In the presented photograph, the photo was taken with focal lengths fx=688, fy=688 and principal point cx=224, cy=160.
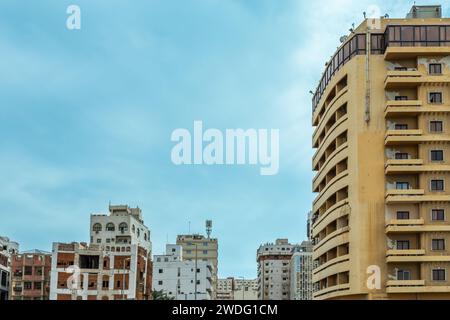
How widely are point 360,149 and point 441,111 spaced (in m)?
6.48

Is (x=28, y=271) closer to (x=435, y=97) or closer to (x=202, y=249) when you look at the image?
(x=435, y=97)

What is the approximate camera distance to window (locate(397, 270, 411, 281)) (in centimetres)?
4725

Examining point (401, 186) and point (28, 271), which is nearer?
point (401, 186)

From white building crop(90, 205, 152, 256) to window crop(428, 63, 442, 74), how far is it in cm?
5115

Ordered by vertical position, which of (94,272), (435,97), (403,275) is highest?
(435,97)

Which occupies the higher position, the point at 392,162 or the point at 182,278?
the point at 392,162

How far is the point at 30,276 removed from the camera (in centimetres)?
7575

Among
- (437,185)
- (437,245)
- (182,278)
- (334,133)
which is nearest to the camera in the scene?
(437,245)

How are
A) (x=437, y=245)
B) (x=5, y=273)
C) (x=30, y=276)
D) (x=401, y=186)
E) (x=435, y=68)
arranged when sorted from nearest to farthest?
(x=437, y=245), (x=401, y=186), (x=435, y=68), (x=30, y=276), (x=5, y=273)

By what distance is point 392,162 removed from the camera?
48.9 meters

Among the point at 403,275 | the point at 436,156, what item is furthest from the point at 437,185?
the point at 403,275

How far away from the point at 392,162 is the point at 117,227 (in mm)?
51987

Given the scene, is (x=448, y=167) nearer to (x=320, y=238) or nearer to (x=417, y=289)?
(x=417, y=289)
